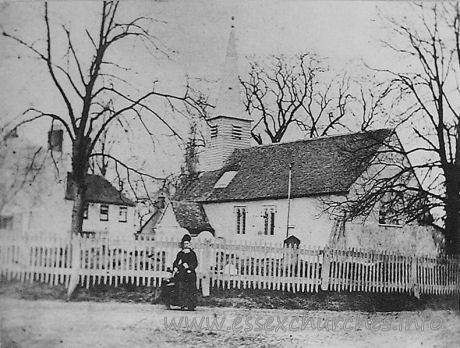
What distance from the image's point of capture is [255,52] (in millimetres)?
2424

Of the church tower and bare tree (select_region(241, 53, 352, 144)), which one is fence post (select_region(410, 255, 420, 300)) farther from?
the church tower

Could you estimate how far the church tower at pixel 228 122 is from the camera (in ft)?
7.47

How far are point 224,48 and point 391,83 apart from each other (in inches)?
30.5

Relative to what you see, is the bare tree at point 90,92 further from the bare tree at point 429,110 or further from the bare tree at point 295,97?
the bare tree at point 429,110

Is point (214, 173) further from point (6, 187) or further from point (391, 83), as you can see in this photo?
point (391, 83)

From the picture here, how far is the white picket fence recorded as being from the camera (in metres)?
2.04

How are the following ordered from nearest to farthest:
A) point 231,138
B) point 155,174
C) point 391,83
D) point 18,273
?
point 18,273 → point 155,174 → point 231,138 → point 391,83

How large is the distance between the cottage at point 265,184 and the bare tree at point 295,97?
0.04 metres

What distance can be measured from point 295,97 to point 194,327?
0.87 meters

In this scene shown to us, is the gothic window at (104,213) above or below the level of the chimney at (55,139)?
below

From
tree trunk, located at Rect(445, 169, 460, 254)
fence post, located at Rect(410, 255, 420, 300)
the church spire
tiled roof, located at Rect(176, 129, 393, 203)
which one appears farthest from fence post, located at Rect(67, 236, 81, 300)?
tree trunk, located at Rect(445, 169, 460, 254)

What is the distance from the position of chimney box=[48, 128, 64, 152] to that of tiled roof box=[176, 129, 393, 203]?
406 mm

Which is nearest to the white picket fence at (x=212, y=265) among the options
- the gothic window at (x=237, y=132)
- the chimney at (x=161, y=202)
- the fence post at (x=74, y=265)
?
the fence post at (x=74, y=265)

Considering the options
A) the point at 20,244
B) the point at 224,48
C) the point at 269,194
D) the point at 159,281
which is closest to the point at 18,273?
the point at 20,244
